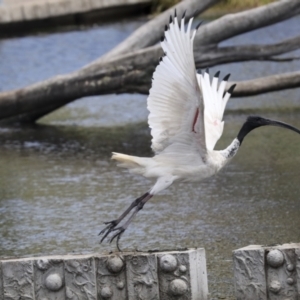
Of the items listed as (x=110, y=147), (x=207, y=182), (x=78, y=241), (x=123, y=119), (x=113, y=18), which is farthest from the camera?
(x=113, y=18)

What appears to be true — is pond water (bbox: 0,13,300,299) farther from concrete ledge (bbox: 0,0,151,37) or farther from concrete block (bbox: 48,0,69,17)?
concrete block (bbox: 48,0,69,17)

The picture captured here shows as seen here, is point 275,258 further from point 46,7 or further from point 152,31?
point 46,7

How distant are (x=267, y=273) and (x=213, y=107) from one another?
2.07m

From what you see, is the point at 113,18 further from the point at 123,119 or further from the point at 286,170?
the point at 286,170

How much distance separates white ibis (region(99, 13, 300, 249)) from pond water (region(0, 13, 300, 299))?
652 mm

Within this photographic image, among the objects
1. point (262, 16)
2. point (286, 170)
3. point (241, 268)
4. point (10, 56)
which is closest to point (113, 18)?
point (10, 56)

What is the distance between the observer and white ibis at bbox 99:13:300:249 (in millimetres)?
5699

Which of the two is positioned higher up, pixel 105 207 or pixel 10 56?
pixel 10 56

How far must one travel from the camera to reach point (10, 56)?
16.0 meters

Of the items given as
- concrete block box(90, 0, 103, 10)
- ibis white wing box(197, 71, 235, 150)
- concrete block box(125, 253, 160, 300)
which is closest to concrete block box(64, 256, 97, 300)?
concrete block box(125, 253, 160, 300)

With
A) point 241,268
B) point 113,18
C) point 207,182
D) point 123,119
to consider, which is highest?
point 113,18

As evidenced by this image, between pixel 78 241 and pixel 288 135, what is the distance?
420 cm

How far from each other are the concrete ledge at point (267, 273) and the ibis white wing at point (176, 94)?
1.07 m

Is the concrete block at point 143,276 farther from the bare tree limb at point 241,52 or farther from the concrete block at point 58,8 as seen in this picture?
the concrete block at point 58,8
